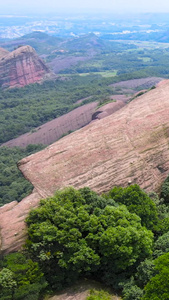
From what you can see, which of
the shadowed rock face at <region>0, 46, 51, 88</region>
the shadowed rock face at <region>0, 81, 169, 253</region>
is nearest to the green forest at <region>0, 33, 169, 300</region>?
the shadowed rock face at <region>0, 81, 169, 253</region>

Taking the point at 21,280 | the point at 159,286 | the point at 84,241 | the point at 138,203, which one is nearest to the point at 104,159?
the point at 138,203

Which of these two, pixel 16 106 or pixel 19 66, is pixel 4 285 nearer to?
pixel 16 106

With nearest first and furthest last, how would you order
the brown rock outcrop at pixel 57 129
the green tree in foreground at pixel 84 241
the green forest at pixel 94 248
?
1. the green forest at pixel 94 248
2. the green tree in foreground at pixel 84 241
3. the brown rock outcrop at pixel 57 129

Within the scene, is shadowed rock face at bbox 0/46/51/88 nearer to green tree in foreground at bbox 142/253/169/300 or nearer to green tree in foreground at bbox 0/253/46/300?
green tree in foreground at bbox 0/253/46/300

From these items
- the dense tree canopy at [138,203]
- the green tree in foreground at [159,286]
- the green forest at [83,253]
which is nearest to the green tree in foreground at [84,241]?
the green forest at [83,253]

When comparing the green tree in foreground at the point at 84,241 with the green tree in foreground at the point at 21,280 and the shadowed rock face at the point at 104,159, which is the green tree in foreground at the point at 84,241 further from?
the shadowed rock face at the point at 104,159
